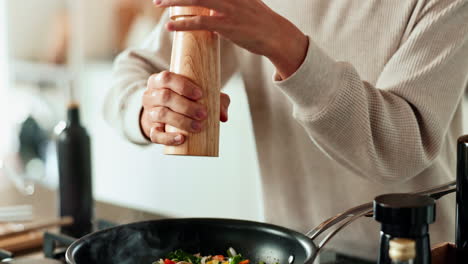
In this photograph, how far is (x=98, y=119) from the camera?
3.50 meters

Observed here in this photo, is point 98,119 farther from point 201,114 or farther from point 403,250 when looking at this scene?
point 403,250

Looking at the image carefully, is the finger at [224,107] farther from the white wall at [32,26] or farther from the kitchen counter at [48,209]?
the white wall at [32,26]

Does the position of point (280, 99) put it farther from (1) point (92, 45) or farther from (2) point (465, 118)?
(1) point (92, 45)

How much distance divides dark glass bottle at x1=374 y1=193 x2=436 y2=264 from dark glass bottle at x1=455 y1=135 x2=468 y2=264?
13 centimetres

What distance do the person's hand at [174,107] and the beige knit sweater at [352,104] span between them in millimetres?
143

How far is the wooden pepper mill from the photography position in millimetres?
817

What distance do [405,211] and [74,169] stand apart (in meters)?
1.03

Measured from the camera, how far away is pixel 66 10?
371 cm

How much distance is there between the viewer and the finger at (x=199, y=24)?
0.76 meters

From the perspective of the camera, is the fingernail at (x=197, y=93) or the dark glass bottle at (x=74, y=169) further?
the dark glass bottle at (x=74, y=169)

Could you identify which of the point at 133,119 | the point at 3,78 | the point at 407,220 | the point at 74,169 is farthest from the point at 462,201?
the point at 3,78

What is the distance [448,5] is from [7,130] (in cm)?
354

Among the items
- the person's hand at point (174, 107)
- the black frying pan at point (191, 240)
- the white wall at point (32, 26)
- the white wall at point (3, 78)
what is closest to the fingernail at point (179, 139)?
the person's hand at point (174, 107)

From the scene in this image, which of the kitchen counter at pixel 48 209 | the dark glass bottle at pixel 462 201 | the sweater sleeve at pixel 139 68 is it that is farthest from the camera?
the kitchen counter at pixel 48 209
